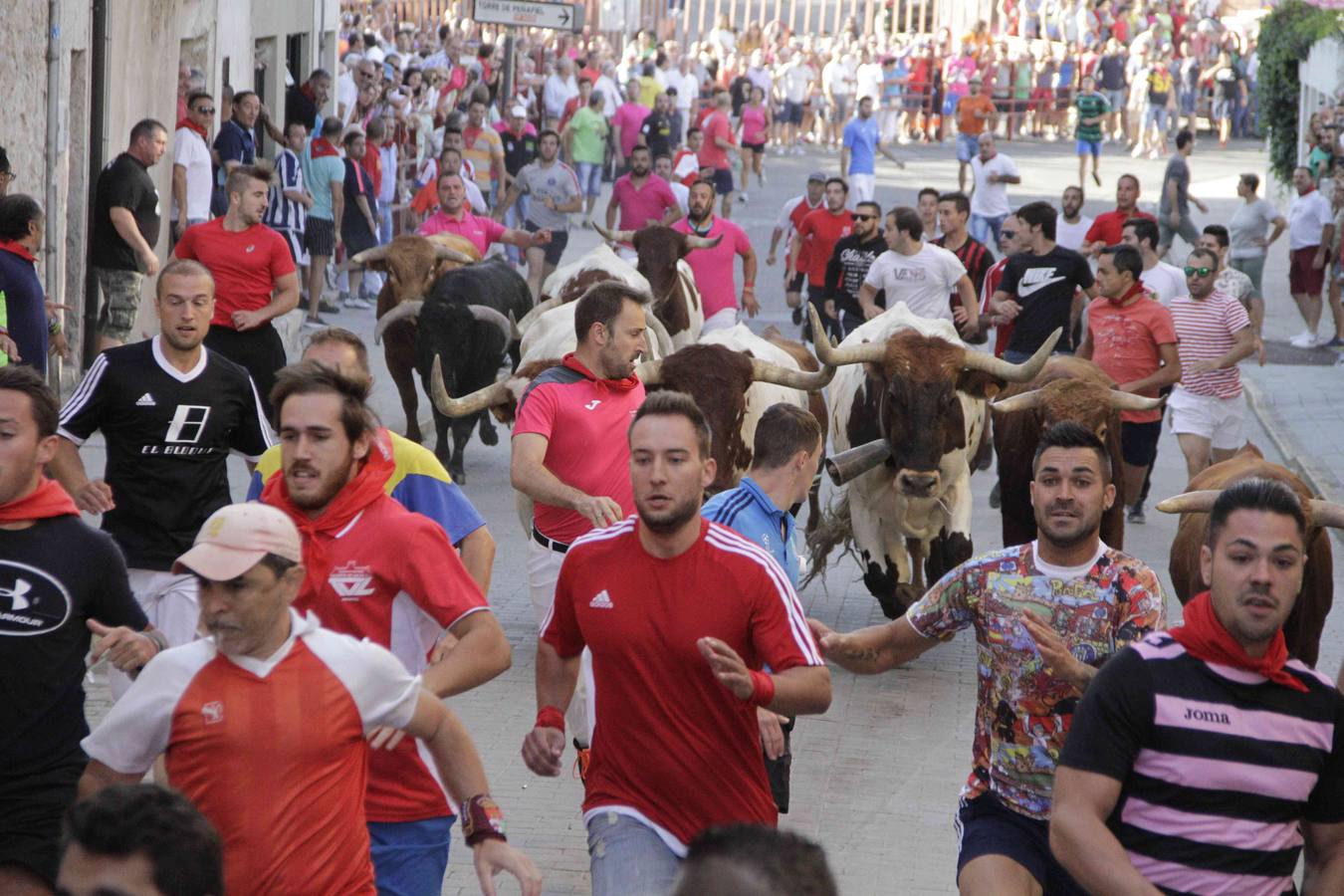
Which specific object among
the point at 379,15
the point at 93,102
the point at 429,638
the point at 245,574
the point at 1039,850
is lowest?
the point at 1039,850

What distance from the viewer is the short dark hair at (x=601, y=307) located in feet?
24.8

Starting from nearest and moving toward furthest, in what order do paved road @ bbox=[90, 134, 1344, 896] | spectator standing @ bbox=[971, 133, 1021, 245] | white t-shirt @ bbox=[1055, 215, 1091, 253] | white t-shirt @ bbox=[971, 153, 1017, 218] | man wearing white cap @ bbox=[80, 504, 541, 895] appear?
man wearing white cap @ bbox=[80, 504, 541, 895], paved road @ bbox=[90, 134, 1344, 896], white t-shirt @ bbox=[1055, 215, 1091, 253], spectator standing @ bbox=[971, 133, 1021, 245], white t-shirt @ bbox=[971, 153, 1017, 218]

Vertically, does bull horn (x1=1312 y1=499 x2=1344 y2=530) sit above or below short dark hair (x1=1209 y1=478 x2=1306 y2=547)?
below

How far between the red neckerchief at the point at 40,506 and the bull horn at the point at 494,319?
928 cm

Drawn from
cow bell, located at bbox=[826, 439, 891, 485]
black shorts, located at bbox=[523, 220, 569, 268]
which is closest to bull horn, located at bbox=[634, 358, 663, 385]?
cow bell, located at bbox=[826, 439, 891, 485]

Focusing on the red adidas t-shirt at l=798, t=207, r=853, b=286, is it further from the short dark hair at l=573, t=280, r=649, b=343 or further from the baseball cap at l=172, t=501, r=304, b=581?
the baseball cap at l=172, t=501, r=304, b=581

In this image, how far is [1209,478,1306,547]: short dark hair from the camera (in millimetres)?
4383

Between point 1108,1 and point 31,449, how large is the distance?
47892 millimetres

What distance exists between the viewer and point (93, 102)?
16.6m

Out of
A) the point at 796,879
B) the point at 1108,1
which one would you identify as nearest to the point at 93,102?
the point at 796,879

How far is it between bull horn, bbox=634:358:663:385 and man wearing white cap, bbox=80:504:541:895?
5.19 metres

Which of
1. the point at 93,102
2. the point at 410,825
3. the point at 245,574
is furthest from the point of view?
the point at 93,102

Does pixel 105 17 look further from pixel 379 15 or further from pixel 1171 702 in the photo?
pixel 379 15

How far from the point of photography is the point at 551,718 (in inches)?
200
